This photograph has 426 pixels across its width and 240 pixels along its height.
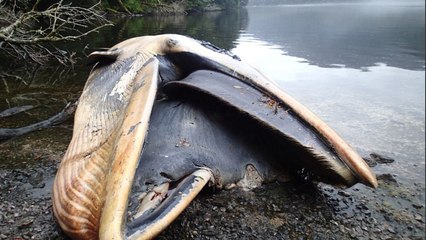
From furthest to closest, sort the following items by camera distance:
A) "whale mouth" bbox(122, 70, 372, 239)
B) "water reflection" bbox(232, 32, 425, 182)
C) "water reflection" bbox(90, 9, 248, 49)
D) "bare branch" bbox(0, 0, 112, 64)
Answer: "water reflection" bbox(90, 9, 248, 49), "bare branch" bbox(0, 0, 112, 64), "water reflection" bbox(232, 32, 425, 182), "whale mouth" bbox(122, 70, 372, 239)

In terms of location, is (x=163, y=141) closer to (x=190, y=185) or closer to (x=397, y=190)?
(x=190, y=185)

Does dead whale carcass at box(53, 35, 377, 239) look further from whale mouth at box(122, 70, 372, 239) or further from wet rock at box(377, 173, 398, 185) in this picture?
wet rock at box(377, 173, 398, 185)

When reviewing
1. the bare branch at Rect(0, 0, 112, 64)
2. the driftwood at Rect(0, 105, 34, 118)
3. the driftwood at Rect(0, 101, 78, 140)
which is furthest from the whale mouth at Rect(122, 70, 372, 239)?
the bare branch at Rect(0, 0, 112, 64)

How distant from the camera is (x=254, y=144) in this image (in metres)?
2.85

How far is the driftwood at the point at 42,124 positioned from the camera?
402cm

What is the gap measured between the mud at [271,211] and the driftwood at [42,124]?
0.85 m

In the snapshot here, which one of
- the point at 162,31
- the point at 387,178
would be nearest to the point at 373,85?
the point at 387,178

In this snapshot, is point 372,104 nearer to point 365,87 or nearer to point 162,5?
point 365,87

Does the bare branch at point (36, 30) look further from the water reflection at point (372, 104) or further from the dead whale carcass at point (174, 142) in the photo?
the water reflection at point (372, 104)

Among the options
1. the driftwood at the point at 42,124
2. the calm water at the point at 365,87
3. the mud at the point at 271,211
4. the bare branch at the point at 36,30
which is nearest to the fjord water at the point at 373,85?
the calm water at the point at 365,87

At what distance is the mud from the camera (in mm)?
2422

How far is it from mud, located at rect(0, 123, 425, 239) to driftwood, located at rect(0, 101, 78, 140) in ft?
2.80

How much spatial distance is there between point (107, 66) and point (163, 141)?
1471mm

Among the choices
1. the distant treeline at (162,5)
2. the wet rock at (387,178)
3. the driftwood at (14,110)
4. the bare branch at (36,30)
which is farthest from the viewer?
the distant treeline at (162,5)
